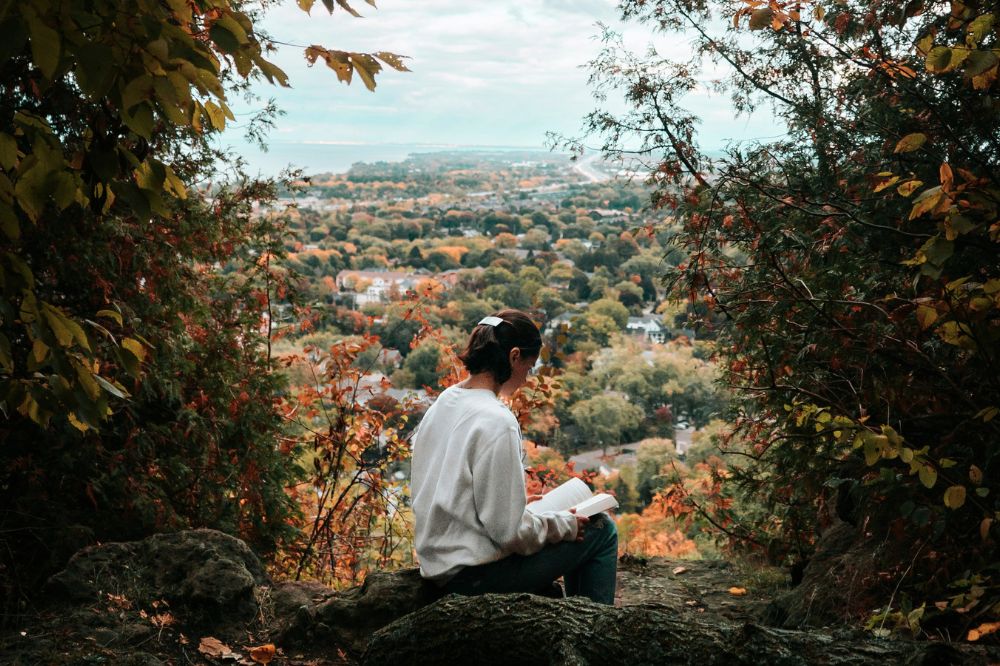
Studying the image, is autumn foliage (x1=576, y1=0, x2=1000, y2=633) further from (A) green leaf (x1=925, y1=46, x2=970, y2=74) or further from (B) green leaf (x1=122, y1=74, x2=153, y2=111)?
(B) green leaf (x1=122, y1=74, x2=153, y2=111)

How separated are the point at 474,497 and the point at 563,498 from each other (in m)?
0.55

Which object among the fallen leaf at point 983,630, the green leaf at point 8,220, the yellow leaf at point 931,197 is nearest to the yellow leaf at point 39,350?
the green leaf at point 8,220

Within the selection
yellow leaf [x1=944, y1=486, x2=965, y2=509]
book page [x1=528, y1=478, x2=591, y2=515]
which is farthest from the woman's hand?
yellow leaf [x1=944, y1=486, x2=965, y2=509]

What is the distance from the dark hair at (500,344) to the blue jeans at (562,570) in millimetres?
584

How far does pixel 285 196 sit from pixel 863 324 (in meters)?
4.88

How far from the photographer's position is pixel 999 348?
8.68ft

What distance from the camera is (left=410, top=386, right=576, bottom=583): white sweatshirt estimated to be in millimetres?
2424

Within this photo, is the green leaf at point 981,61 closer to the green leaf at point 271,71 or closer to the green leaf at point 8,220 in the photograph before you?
the green leaf at point 271,71

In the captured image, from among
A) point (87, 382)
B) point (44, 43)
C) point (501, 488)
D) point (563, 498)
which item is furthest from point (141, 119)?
point (563, 498)

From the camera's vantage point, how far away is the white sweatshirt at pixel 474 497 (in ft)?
7.95

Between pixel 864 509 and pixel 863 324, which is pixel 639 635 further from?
pixel 863 324

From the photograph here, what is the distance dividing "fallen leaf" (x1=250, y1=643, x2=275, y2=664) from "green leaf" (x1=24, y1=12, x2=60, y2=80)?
208 cm

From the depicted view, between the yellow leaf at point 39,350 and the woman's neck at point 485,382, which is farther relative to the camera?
the woman's neck at point 485,382

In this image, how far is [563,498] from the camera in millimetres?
2910
